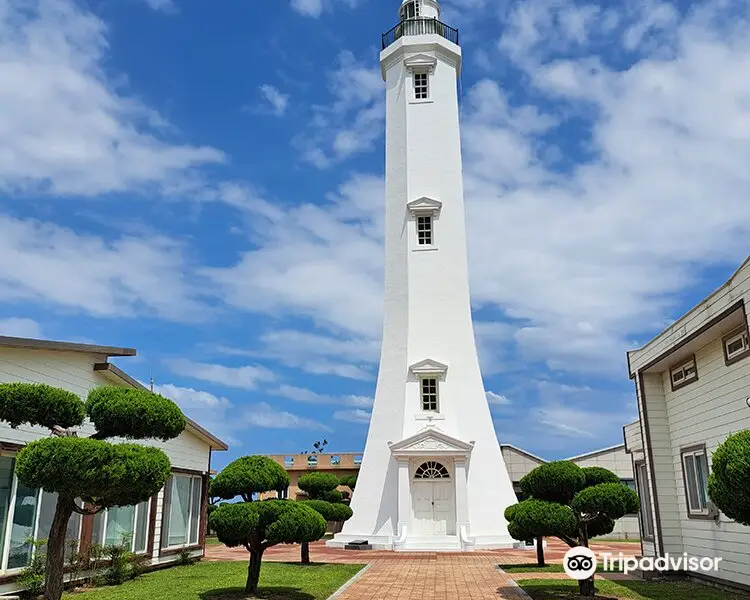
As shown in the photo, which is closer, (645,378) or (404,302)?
(645,378)

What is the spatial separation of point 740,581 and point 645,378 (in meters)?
4.56

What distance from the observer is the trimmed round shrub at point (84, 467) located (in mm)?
7875

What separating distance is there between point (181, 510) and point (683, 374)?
12495mm

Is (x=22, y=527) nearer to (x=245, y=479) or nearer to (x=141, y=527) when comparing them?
(x=245, y=479)

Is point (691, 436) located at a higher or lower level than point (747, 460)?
higher

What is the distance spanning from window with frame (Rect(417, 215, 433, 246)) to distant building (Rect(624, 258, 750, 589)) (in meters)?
10.9

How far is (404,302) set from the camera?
2402 cm

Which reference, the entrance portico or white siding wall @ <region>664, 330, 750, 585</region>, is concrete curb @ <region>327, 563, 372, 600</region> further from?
white siding wall @ <region>664, 330, 750, 585</region>

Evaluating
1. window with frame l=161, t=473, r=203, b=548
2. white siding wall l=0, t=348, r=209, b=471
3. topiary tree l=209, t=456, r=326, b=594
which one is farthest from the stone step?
white siding wall l=0, t=348, r=209, b=471

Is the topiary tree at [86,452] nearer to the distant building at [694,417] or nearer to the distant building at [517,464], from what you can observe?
the distant building at [694,417]

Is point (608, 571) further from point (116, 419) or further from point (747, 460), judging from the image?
point (116, 419)

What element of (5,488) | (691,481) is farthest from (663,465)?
(5,488)

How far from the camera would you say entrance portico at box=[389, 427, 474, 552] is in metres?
21.3

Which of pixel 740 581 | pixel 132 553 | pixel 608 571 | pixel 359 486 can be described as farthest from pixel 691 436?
pixel 359 486
